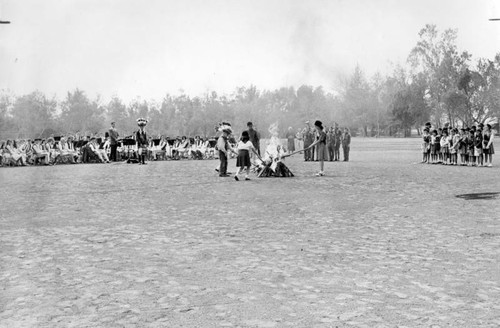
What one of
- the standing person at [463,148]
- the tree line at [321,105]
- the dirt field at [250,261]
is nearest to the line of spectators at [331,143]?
the standing person at [463,148]

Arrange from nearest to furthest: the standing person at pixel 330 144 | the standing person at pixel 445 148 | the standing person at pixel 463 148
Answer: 1. the standing person at pixel 463 148
2. the standing person at pixel 445 148
3. the standing person at pixel 330 144

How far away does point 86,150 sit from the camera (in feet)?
105

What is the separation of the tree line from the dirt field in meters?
46.8

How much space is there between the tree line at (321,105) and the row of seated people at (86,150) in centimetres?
2373

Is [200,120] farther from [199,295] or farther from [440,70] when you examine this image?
[199,295]

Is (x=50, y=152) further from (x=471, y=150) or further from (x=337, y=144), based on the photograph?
(x=471, y=150)

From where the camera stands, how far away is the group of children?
2547cm

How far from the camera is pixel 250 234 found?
29.5 ft

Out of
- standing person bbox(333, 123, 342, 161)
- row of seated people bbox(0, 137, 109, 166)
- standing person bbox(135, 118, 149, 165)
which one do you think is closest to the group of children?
standing person bbox(333, 123, 342, 161)

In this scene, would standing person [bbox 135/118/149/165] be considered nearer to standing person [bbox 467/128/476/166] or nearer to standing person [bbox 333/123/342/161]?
standing person [bbox 333/123/342/161]

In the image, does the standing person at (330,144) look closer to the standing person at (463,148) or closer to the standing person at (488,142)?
the standing person at (463,148)

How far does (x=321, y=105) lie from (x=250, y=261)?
101456 mm

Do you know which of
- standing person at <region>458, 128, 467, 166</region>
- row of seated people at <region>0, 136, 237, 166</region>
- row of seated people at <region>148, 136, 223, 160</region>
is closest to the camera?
standing person at <region>458, 128, 467, 166</region>

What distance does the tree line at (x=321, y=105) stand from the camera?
2530 inches
